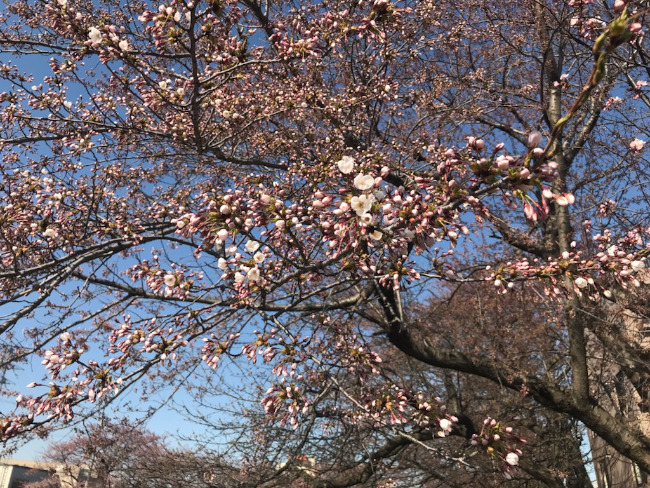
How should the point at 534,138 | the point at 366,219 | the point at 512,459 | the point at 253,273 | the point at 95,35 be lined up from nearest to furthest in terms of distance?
the point at 534,138
the point at 366,219
the point at 253,273
the point at 512,459
the point at 95,35

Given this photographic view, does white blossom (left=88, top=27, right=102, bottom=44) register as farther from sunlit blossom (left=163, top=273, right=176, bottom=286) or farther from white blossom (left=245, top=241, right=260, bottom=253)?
white blossom (left=245, top=241, right=260, bottom=253)

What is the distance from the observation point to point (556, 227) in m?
7.85

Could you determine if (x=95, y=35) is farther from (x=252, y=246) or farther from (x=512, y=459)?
(x=512, y=459)

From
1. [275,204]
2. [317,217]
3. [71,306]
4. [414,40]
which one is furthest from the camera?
[414,40]

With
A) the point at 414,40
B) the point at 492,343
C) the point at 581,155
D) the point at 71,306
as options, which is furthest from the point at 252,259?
the point at 581,155

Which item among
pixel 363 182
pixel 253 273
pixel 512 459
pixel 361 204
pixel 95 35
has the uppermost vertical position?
pixel 95 35

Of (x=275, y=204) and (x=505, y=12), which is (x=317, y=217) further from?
(x=505, y=12)

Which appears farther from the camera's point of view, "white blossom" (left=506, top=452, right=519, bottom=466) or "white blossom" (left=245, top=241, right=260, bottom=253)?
"white blossom" (left=506, top=452, right=519, bottom=466)

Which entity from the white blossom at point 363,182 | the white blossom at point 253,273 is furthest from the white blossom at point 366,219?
the white blossom at point 253,273

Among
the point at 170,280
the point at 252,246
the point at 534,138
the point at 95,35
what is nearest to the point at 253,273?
the point at 252,246

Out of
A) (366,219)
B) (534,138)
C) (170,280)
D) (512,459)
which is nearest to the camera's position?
(534,138)

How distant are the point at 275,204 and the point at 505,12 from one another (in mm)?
7308

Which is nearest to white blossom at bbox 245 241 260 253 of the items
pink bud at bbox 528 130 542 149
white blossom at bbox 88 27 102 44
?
pink bud at bbox 528 130 542 149

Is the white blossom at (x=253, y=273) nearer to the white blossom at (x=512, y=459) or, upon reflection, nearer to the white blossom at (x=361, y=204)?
the white blossom at (x=361, y=204)
